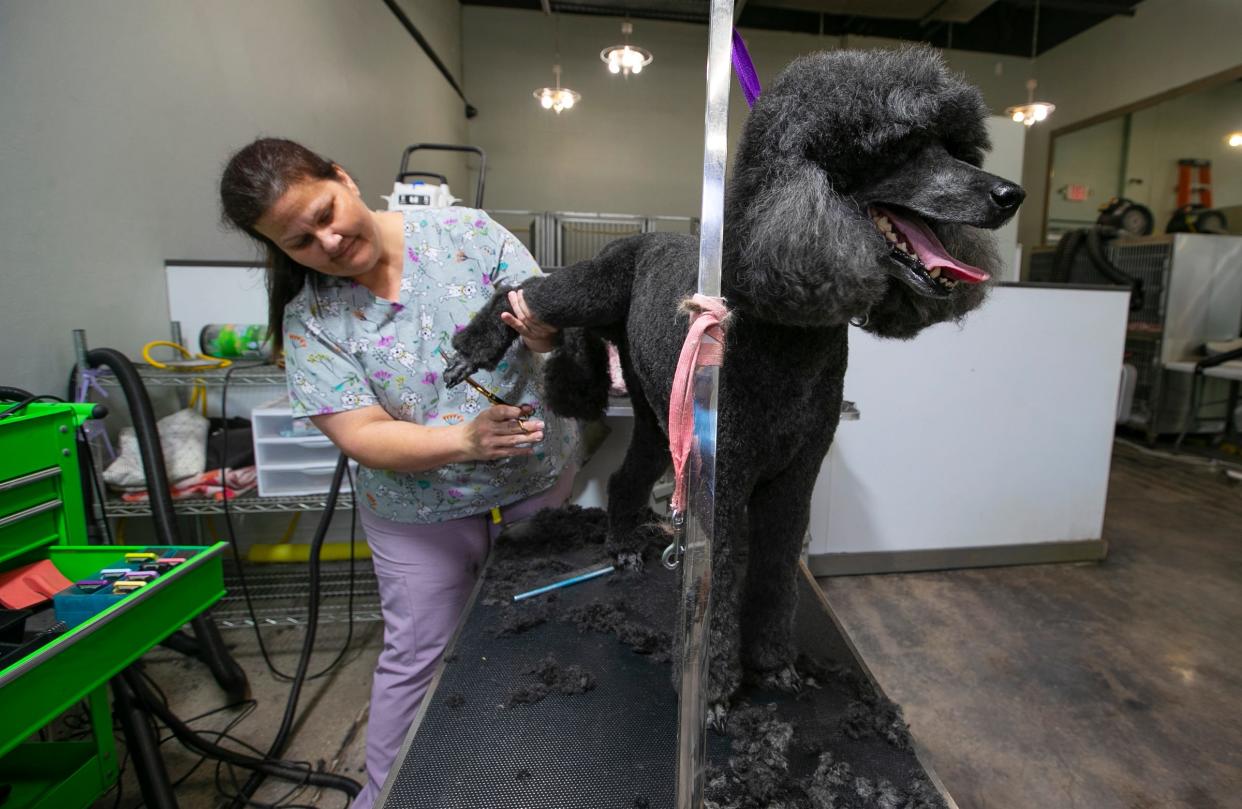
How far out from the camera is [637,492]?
98 cm

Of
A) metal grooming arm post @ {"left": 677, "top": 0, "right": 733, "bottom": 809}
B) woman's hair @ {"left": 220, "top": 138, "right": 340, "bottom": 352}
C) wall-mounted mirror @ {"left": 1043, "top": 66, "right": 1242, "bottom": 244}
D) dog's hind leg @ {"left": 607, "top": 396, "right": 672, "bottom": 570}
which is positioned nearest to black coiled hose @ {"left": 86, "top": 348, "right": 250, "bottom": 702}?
woman's hair @ {"left": 220, "top": 138, "right": 340, "bottom": 352}

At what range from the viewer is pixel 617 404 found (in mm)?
1419

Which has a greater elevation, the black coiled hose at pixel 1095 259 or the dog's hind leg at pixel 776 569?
the black coiled hose at pixel 1095 259

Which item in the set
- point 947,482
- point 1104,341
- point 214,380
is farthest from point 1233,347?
point 214,380

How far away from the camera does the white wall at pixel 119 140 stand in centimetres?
113

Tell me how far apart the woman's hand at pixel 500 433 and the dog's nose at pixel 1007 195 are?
541mm

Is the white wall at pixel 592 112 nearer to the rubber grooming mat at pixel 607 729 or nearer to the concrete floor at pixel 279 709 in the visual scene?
the concrete floor at pixel 279 709

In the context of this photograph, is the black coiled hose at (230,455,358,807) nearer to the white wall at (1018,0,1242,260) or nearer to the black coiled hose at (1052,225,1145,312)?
the black coiled hose at (1052,225,1145,312)

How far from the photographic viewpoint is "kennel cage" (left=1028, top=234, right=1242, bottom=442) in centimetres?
343

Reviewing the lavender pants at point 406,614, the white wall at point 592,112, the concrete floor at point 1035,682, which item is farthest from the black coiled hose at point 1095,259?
the lavender pants at point 406,614

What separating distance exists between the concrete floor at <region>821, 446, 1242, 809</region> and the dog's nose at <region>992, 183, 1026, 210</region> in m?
0.96

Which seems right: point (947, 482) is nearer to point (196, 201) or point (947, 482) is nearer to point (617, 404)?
point (617, 404)

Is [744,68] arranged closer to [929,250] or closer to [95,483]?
[929,250]

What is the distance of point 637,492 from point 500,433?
0.31 m
